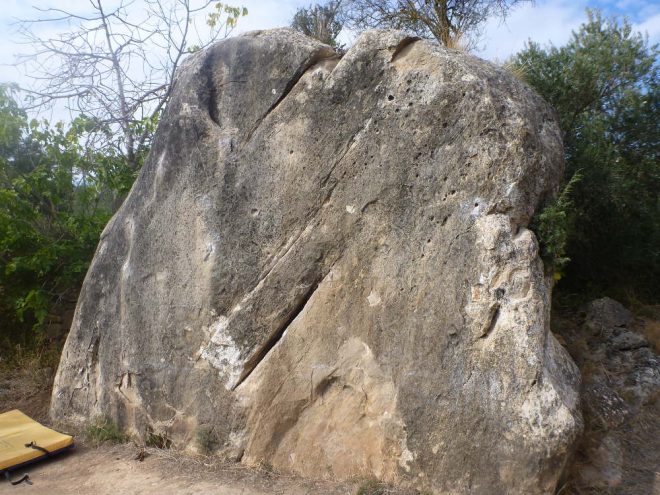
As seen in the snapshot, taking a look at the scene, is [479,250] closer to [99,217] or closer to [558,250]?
[558,250]

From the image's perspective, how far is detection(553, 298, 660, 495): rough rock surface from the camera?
4496mm

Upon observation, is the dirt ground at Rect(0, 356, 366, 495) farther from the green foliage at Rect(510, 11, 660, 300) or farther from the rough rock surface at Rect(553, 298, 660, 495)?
the green foliage at Rect(510, 11, 660, 300)

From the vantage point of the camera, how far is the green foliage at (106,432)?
5742 millimetres

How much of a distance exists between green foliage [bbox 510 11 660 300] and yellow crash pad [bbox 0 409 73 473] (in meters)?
5.48

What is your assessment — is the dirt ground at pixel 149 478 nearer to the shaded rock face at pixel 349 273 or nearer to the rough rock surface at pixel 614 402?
the shaded rock face at pixel 349 273

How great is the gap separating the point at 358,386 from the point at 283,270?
1.11m

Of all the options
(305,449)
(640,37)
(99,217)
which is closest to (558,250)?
(305,449)

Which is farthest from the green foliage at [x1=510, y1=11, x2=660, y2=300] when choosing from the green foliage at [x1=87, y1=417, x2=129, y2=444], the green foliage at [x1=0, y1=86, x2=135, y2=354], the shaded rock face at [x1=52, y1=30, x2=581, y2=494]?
the green foliage at [x1=0, y1=86, x2=135, y2=354]

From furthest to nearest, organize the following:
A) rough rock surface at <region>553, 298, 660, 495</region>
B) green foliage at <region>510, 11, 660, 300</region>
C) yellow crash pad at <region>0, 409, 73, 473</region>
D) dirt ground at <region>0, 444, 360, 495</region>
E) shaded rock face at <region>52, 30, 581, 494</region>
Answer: green foliage at <region>510, 11, 660, 300</region> < yellow crash pad at <region>0, 409, 73, 473</region> < dirt ground at <region>0, 444, 360, 495</region> < rough rock surface at <region>553, 298, 660, 495</region> < shaded rock face at <region>52, 30, 581, 494</region>

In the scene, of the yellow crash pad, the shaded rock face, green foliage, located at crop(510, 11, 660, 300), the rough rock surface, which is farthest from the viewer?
green foliage, located at crop(510, 11, 660, 300)

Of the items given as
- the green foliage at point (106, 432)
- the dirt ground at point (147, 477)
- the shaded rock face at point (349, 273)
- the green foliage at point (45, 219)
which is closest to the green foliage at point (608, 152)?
the shaded rock face at point (349, 273)

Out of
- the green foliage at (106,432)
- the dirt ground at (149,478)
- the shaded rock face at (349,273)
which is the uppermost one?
the shaded rock face at (349,273)

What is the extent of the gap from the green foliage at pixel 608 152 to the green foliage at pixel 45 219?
5.65 m

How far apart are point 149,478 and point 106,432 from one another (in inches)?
40.9
